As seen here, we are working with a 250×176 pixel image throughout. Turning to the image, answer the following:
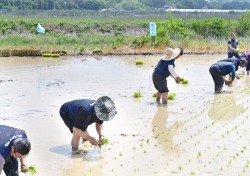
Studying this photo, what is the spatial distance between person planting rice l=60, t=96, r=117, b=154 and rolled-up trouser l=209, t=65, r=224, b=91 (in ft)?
20.4

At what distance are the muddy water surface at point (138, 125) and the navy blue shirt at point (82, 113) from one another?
56cm

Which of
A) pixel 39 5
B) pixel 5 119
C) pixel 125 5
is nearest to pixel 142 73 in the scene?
pixel 5 119

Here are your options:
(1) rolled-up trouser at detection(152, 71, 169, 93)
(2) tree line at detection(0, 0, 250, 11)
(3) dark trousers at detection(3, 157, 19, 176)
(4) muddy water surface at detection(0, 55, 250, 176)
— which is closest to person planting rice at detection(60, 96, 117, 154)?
(4) muddy water surface at detection(0, 55, 250, 176)

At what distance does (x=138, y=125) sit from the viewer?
10.8 metres

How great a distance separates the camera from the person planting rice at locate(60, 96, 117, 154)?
800 centimetres

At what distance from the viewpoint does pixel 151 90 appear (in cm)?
1566

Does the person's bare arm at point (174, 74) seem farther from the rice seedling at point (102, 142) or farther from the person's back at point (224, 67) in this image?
the rice seedling at point (102, 142)

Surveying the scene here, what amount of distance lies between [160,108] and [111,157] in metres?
4.25

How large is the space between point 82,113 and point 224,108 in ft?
17.2

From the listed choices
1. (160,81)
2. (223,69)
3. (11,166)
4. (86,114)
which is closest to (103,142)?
(86,114)

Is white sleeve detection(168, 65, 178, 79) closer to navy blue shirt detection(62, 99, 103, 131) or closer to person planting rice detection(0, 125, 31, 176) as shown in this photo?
navy blue shirt detection(62, 99, 103, 131)

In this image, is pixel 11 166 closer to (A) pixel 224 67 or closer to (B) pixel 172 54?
(B) pixel 172 54

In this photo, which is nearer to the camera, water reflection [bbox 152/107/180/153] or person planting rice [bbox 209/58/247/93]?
water reflection [bbox 152/107/180/153]

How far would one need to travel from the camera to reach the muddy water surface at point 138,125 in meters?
8.09
